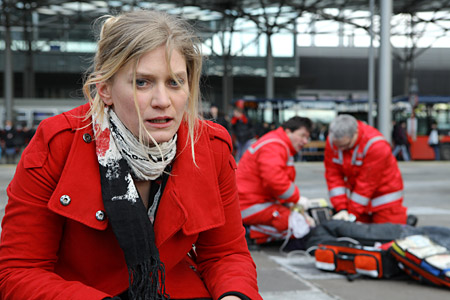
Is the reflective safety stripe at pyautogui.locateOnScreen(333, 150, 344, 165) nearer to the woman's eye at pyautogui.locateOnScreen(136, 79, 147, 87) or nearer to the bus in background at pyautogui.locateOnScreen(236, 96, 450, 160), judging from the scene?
the woman's eye at pyautogui.locateOnScreen(136, 79, 147, 87)

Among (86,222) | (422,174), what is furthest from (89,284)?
(422,174)

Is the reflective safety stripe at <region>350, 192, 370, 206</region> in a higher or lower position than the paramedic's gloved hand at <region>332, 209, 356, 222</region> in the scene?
higher

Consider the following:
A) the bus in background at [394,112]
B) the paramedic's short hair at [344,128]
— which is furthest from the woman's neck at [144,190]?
the bus in background at [394,112]

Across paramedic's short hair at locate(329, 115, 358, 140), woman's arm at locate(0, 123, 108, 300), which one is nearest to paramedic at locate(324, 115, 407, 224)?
paramedic's short hair at locate(329, 115, 358, 140)

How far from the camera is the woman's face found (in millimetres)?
1635

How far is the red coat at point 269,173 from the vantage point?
545 cm

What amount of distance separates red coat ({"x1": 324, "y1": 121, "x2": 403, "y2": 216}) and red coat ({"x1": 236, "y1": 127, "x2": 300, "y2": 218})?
683 millimetres

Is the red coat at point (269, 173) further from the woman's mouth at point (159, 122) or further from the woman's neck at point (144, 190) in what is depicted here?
the woman's mouth at point (159, 122)

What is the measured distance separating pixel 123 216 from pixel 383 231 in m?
3.93

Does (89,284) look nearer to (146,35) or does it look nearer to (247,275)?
(247,275)

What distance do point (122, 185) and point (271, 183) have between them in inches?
153

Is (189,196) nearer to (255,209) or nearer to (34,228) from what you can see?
(34,228)

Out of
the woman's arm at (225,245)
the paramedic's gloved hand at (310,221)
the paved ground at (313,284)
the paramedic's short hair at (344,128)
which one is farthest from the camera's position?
the paramedic's short hair at (344,128)

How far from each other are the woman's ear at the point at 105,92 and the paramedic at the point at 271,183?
12.5ft
